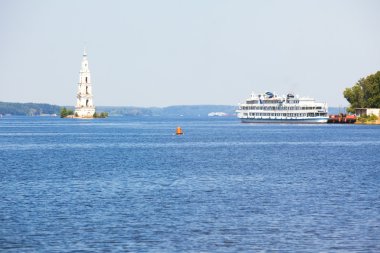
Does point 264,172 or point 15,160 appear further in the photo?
point 15,160

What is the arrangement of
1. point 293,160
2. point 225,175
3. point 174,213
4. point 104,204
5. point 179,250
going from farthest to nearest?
1. point 293,160
2. point 225,175
3. point 104,204
4. point 174,213
5. point 179,250

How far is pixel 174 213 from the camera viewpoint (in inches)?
1826

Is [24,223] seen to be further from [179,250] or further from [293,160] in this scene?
[293,160]

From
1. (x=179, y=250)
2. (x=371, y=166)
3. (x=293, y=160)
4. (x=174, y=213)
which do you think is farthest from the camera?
(x=293, y=160)

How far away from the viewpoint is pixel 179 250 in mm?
35844

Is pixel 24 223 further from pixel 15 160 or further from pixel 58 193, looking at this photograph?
pixel 15 160

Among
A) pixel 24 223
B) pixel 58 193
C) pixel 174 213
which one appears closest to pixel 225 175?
pixel 58 193

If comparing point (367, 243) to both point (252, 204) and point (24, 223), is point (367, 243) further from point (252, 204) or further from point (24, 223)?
point (24, 223)

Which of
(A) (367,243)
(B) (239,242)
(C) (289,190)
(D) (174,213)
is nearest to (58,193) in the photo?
(D) (174,213)

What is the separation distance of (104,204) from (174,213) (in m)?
5.83

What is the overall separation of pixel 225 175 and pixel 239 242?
112ft

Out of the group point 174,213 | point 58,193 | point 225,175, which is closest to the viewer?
point 174,213

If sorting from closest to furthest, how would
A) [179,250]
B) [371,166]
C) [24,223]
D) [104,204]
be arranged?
[179,250] → [24,223] → [104,204] → [371,166]

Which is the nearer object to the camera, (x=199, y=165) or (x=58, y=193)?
(x=58, y=193)
